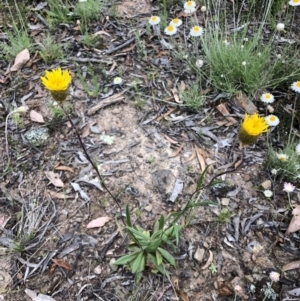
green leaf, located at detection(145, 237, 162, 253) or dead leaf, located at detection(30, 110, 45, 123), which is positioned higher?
dead leaf, located at detection(30, 110, 45, 123)

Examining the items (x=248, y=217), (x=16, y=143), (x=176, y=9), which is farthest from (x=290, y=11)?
(x=16, y=143)

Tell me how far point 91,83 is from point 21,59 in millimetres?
518

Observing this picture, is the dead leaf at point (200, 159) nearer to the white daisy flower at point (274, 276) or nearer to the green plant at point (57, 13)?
the white daisy flower at point (274, 276)

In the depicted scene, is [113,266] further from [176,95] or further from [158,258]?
[176,95]

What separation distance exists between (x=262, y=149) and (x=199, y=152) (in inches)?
14.6

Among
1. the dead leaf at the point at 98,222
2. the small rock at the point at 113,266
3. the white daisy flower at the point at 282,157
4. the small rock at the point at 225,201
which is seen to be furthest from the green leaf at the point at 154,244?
the white daisy flower at the point at 282,157

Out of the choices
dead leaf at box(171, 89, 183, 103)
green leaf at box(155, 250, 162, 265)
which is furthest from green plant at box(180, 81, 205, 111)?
green leaf at box(155, 250, 162, 265)

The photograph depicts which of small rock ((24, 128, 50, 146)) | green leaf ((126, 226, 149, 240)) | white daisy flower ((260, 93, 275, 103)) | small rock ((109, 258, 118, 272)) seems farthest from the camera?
white daisy flower ((260, 93, 275, 103))

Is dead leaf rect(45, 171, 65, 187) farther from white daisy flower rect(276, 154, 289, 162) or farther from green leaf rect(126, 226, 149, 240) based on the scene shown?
white daisy flower rect(276, 154, 289, 162)

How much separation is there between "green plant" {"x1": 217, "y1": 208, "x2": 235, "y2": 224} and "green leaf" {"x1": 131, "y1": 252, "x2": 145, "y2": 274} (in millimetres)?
451

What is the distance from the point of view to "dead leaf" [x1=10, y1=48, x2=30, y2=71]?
2822mm

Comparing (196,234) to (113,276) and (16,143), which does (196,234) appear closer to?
(113,276)

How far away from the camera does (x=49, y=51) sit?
9.25ft

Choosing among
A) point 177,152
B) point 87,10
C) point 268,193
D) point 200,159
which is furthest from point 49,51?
point 268,193
